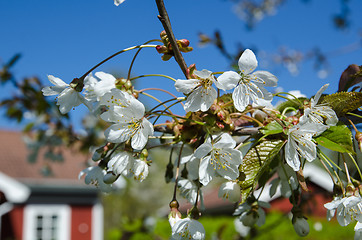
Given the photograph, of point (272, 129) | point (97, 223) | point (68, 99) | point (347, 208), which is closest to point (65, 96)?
point (68, 99)

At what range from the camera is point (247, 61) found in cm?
81

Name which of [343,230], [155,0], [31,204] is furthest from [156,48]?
[31,204]

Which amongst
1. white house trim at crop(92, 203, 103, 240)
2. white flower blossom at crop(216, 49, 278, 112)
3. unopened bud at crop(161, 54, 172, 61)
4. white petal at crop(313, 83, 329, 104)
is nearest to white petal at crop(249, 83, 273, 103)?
white flower blossom at crop(216, 49, 278, 112)

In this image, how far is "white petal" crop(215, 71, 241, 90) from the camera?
0.76 meters

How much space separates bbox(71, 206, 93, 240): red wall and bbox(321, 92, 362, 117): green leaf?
11.6m

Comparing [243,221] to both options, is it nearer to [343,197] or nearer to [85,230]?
[343,197]

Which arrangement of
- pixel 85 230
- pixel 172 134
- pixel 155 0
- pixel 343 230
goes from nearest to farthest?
pixel 155 0
pixel 172 134
pixel 343 230
pixel 85 230

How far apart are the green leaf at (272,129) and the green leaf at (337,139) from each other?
3.5 inches

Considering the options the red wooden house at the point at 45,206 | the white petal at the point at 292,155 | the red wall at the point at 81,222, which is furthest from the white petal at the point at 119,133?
the red wall at the point at 81,222

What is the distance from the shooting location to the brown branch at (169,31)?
0.69 meters

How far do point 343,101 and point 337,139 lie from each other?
5.1 inches

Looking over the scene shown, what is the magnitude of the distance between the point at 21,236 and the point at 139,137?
448 inches

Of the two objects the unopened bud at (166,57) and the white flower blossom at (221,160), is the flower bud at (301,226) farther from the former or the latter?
the unopened bud at (166,57)

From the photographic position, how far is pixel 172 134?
93cm
